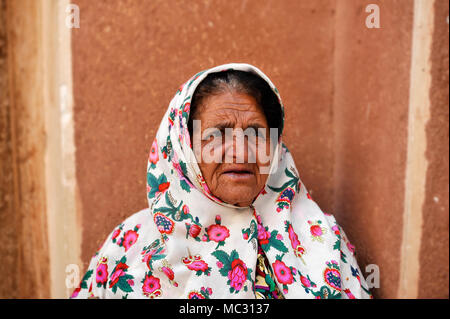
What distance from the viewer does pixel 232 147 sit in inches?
61.1

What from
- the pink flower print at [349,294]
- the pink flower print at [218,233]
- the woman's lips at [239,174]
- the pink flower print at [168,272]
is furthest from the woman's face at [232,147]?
the pink flower print at [349,294]

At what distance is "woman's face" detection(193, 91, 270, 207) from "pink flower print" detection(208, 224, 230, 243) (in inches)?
5.0

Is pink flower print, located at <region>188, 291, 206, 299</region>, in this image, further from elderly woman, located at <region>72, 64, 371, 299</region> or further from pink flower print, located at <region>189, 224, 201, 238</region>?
pink flower print, located at <region>189, 224, 201, 238</region>

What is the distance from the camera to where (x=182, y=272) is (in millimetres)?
1479

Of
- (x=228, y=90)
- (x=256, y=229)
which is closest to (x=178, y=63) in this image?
(x=228, y=90)

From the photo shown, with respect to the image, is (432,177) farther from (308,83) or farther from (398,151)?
(308,83)

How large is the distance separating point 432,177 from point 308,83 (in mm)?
883

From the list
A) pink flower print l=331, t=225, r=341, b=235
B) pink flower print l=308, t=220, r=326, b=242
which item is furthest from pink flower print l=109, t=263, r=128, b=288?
pink flower print l=331, t=225, r=341, b=235

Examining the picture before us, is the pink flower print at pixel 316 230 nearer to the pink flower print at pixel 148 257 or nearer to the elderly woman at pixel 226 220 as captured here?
the elderly woman at pixel 226 220

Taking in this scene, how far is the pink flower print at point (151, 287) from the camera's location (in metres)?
1.50

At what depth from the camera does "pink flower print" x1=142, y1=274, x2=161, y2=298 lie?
4.94ft
